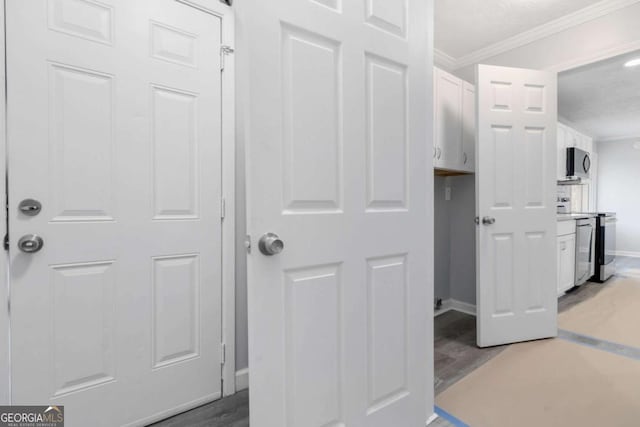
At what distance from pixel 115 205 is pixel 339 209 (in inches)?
40.5

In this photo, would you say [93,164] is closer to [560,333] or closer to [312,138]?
[312,138]

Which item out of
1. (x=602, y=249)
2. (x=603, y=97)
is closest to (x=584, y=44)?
(x=603, y=97)

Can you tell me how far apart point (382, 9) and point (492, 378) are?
2035 millimetres

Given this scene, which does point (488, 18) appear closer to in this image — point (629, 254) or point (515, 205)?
point (515, 205)

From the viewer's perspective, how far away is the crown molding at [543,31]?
2211 mm

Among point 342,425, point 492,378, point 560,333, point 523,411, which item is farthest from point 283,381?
point 560,333

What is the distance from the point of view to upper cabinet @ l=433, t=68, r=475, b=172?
2.43 m

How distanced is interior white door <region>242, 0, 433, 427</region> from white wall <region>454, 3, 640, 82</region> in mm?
1831

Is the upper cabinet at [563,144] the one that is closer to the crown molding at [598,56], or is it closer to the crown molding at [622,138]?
the crown molding at [598,56]

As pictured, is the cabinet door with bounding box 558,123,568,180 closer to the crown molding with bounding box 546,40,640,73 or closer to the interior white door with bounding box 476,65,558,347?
the crown molding with bounding box 546,40,640,73

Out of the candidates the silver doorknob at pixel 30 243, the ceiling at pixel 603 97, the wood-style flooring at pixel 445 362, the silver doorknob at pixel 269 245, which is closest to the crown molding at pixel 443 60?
the ceiling at pixel 603 97

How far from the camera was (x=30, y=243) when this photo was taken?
117cm

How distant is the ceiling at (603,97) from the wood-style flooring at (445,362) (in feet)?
7.47

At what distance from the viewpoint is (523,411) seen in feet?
4.89
